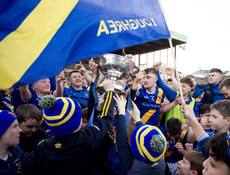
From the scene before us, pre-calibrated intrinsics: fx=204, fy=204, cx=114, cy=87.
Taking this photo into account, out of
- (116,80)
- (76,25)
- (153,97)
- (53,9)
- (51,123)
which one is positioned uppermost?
(53,9)

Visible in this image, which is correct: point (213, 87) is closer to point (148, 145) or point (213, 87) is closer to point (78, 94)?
point (78, 94)

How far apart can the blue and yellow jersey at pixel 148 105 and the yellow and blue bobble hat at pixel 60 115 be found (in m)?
2.35

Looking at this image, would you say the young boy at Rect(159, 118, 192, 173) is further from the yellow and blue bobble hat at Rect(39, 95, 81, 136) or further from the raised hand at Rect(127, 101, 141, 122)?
the yellow and blue bobble hat at Rect(39, 95, 81, 136)

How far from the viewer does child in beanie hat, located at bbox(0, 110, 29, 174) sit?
1.63 metres

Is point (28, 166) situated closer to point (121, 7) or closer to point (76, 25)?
point (76, 25)

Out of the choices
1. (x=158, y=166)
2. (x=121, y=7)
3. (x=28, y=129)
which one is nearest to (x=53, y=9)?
(x=121, y=7)

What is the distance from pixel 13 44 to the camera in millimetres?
1679

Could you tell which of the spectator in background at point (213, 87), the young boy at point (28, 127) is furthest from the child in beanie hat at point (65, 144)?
the spectator in background at point (213, 87)

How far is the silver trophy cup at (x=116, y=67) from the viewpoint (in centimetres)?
209

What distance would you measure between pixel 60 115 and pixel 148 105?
8.33ft

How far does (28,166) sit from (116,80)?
113 cm

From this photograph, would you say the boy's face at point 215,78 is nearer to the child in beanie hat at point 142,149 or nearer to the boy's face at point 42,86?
the child in beanie hat at point 142,149

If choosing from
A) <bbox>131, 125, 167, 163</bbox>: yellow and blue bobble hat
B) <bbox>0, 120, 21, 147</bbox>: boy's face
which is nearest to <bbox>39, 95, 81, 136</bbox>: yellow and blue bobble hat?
<bbox>0, 120, 21, 147</bbox>: boy's face

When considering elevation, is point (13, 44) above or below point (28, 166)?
above
